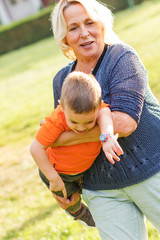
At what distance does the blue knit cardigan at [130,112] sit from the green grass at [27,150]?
1.35m

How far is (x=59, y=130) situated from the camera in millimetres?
2455

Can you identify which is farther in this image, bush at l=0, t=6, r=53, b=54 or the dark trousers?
bush at l=0, t=6, r=53, b=54

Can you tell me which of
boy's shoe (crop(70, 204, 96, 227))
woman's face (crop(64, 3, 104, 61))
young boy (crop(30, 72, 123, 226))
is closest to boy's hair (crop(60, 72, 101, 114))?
young boy (crop(30, 72, 123, 226))

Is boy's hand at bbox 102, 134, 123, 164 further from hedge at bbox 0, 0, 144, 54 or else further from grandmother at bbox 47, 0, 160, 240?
hedge at bbox 0, 0, 144, 54

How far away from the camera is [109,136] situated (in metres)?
2.13

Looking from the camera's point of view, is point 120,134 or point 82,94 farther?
point 120,134

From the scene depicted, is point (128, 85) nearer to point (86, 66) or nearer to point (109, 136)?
point (109, 136)

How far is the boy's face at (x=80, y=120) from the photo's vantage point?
2.22 meters

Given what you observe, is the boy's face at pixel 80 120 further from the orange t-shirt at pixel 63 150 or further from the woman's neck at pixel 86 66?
the woman's neck at pixel 86 66

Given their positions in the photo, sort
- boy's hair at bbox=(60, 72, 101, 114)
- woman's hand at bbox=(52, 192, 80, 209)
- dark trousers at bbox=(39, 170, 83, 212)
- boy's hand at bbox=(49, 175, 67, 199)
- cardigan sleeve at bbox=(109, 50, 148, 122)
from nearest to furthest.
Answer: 1. boy's hair at bbox=(60, 72, 101, 114)
2. cardigan sleeve at bbox=(109, 50, 148, 122)
3. boy's hand at bbox=(49, 175, 67, 199)
4. dark trousers at bbox=(39, 170, 83, 212)
5. woman's hand at bbox=(52, 192, 80, 209)

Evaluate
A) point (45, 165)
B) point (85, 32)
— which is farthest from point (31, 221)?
point (85, 32)

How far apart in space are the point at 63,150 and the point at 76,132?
23cm

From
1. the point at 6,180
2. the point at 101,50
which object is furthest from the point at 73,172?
the point at 6,180

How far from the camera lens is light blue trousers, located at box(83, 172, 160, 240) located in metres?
2.53
